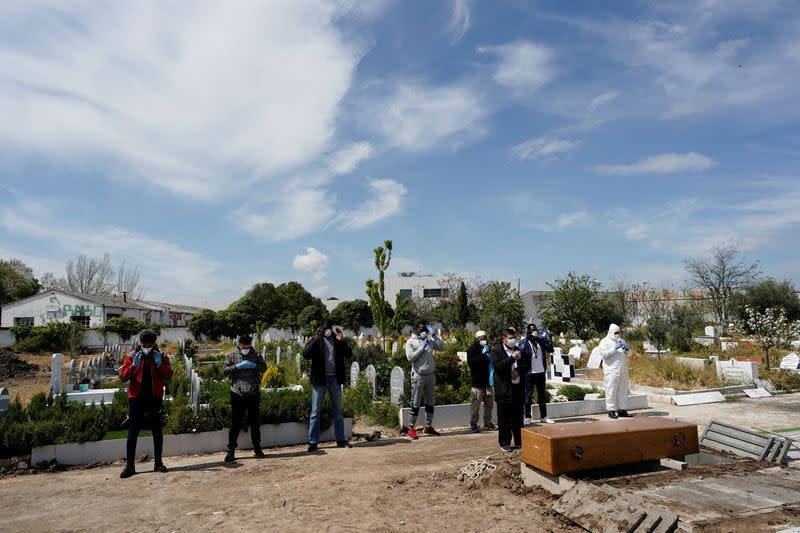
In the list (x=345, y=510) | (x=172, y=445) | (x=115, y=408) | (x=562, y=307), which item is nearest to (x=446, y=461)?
(x=345, y=510)

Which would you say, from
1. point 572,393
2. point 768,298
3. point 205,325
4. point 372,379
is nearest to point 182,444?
point 372,379

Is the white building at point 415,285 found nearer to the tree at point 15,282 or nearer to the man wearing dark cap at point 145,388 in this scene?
the tree at point 15,282

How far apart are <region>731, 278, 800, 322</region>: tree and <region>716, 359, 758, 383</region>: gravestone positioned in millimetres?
27016

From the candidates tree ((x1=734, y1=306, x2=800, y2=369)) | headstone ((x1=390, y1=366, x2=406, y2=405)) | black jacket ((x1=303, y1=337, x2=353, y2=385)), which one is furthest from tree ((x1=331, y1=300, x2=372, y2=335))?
black jacket ((x1=303, y1=337, x2=353, y2=385))

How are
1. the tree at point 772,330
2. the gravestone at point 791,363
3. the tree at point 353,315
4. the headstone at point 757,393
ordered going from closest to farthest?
the headstone at point 757,393 → the gravestone at point 791,363 → the tree at point 772,330 → the tree at point 353,315

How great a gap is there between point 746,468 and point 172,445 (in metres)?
7.57

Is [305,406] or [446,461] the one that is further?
[305,406]

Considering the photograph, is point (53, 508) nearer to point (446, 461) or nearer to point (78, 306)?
point (446, 461)

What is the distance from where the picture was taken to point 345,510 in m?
5.14

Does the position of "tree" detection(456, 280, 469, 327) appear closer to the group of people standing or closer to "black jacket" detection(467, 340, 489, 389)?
the group of people standing

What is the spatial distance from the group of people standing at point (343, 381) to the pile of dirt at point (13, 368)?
65.3ft

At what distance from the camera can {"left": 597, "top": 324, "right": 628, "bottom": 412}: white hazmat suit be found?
10320 mm

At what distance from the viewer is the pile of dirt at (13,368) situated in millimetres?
22927

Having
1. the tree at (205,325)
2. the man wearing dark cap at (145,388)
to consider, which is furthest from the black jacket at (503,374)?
the tree at (205,325)
